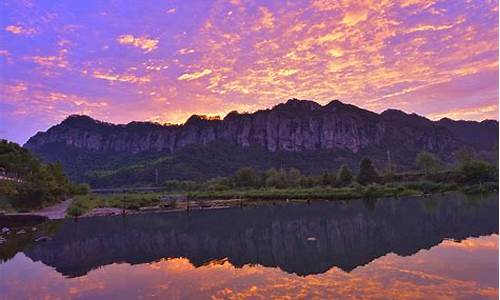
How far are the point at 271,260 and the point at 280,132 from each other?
112909 mm

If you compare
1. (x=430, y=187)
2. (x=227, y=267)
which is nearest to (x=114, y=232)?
(x=227, y=267)

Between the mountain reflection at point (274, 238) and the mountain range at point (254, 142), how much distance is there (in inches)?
2692

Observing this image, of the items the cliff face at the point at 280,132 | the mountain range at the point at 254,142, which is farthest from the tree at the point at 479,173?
the cliff face at the point at 280,132

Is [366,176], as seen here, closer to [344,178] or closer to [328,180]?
[344,178]

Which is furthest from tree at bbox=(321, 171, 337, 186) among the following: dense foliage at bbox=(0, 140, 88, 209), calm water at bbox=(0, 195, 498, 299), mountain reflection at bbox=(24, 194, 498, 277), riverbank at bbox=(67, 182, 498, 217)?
dense foliage at bbox=(0, 140, 88, 209)

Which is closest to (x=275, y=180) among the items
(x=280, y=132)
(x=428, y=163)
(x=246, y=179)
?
(x=246, y=179)

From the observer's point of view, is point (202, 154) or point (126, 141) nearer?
point (202, 154)

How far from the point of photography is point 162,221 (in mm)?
32938

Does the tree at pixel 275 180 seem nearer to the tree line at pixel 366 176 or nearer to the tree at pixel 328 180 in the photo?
the tree line at pixel 366 176

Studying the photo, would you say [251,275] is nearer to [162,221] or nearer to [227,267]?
[227,267]

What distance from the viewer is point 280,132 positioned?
128250 mm

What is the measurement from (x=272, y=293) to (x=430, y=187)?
4544cm

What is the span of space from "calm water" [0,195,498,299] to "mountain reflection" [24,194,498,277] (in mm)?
51

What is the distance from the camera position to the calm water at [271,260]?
1141cm
